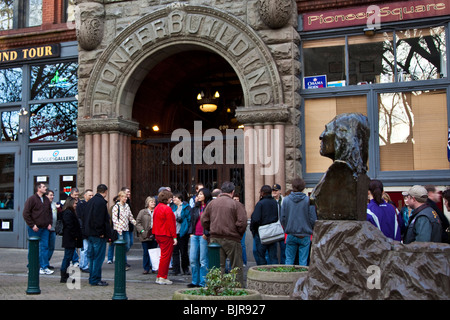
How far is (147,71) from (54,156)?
3.95 m

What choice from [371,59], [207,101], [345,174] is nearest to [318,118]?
[371,59]

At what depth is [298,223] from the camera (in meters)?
9.48

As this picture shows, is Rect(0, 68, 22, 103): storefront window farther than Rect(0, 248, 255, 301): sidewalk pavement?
Yes

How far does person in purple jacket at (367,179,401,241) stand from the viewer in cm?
785

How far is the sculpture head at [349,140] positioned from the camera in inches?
250

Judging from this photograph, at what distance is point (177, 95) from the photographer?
17.9 m

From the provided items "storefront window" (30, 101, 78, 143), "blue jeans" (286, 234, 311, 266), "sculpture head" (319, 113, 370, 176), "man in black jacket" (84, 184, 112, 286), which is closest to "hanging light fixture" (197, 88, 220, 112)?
"storefront window" (30, 101, 78, 143)

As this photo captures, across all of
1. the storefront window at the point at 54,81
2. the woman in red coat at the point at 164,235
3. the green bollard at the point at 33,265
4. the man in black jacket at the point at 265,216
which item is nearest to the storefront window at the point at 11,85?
the storefront window at the point at 54,81

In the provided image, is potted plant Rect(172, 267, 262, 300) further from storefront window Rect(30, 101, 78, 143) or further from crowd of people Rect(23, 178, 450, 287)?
storefront window Rect(30, 101, 78, 143)

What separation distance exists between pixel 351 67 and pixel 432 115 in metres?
2.27

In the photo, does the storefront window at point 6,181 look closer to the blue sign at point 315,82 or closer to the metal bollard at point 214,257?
the blue sign at point 315,82

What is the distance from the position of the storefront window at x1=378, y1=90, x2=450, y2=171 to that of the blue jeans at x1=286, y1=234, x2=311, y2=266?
4.24m

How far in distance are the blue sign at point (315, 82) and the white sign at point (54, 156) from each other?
23.3 feet
